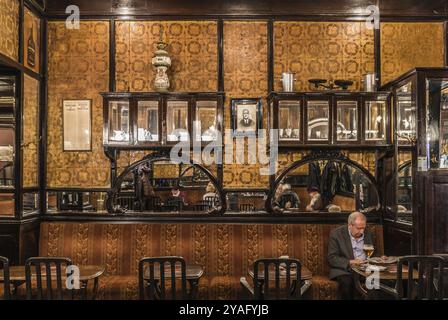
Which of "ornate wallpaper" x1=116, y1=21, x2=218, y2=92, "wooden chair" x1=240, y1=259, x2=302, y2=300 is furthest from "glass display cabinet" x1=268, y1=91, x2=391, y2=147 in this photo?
"wooden chair" x1=240, y1=259, x2=302, y2=300

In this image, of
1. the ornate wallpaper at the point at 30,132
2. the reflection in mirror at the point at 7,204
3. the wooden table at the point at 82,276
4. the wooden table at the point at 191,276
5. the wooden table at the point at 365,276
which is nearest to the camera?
the wooden table at the point at 365,276

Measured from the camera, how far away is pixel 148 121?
623cm

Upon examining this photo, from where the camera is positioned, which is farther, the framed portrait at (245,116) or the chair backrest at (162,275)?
the framed portrait at (245,116)

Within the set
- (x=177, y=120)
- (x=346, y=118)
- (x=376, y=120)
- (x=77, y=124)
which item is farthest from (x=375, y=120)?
(x=77, y=124)

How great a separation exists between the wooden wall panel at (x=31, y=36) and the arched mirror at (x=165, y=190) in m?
1.79

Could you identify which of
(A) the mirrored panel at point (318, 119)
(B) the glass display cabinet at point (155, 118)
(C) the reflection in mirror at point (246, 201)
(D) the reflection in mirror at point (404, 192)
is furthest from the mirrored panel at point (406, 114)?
(B) the glass display cabinet at point (155, 118)

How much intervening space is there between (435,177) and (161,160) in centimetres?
335

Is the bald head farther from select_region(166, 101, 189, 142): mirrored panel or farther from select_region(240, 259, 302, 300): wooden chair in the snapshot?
select_region(166, 101, 189, 142): mirrored panel

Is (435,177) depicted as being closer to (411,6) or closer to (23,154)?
(411,6)

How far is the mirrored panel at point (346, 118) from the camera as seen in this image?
20.5ft

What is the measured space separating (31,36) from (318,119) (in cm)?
379

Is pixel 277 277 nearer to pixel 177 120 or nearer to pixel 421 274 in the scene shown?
pixel 421 274

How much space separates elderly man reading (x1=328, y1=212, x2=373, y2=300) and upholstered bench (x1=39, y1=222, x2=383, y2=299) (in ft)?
2.19

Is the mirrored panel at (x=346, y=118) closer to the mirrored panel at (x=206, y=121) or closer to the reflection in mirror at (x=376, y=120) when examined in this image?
the reflection in mirror at (x=376, y=120)
